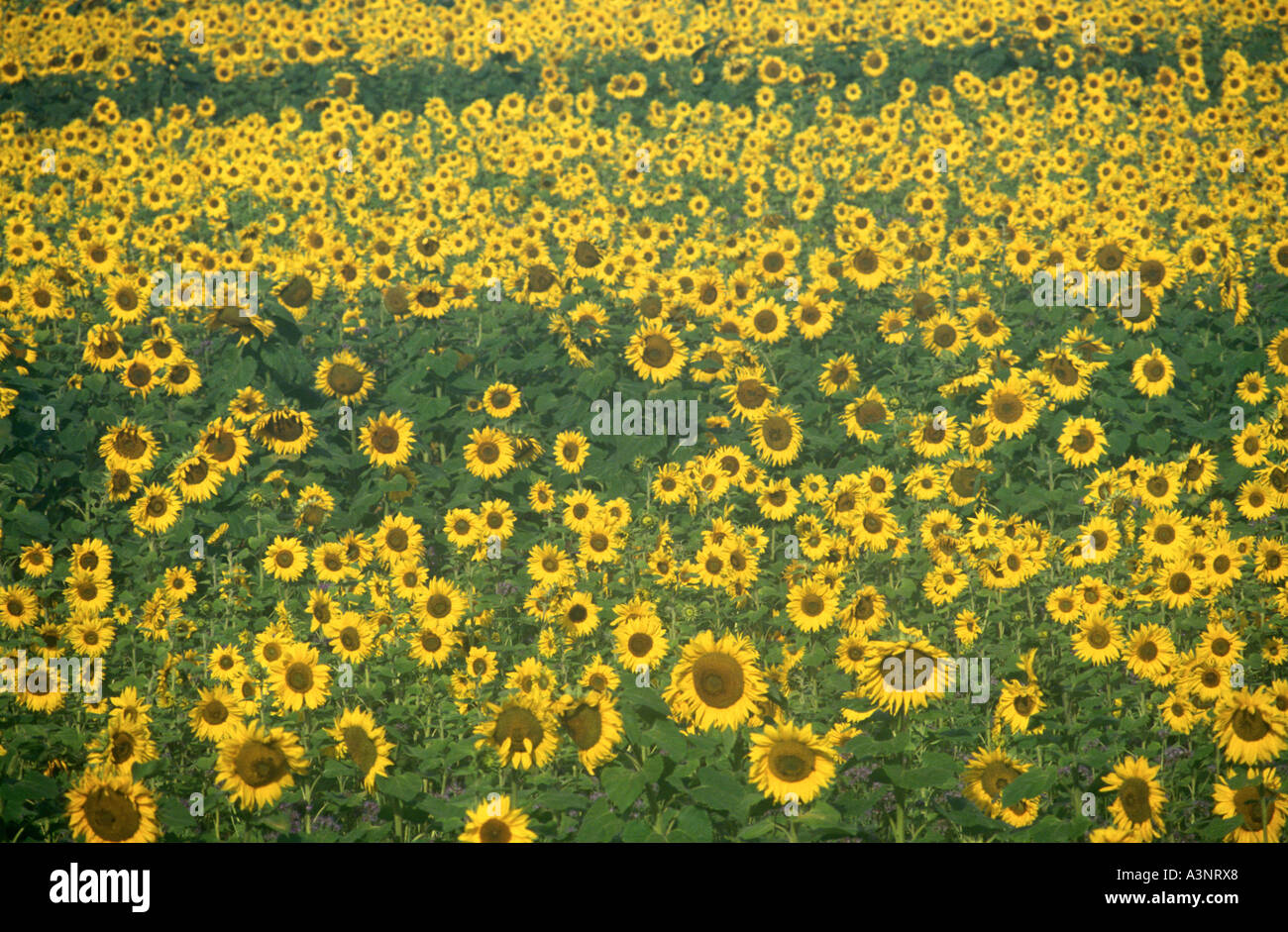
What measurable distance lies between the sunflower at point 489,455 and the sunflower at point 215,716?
7.26 ft

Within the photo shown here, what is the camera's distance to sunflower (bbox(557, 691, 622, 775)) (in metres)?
4.73

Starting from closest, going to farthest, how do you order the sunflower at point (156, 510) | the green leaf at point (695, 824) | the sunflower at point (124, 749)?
the green leaf at point (695, 824)
the sunflower at point (124, 749)
the sunflower at point (156, 510)

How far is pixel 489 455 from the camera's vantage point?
6.84 meters

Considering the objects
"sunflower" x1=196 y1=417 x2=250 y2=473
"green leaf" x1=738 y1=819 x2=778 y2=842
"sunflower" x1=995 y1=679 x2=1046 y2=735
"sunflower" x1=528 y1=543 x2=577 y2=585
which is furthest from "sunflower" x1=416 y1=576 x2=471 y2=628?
"sunflower" x1=995 y1=679 x2=1046 y2=735

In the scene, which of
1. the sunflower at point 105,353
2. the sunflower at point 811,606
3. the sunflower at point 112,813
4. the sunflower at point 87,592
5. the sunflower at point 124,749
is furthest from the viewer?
the sunflower at point 105,353

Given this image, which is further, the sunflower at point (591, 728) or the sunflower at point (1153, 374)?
the sunflower at point (1153, 374)

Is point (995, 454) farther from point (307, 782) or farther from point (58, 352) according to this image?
point (58, 352)

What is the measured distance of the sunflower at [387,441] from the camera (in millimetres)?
6801

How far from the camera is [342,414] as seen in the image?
7086 millimetres

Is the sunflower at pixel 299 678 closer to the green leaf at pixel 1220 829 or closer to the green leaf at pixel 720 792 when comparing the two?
the green leaf at pixel 720 792

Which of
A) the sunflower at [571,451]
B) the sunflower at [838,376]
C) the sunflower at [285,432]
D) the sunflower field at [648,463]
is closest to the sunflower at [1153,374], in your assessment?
the sunflower field at [648,463]

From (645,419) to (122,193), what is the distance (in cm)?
569

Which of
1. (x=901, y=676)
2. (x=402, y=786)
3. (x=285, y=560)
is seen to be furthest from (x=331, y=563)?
(x=901, y=676)

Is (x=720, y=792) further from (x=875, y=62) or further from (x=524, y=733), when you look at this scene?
(x=875, y=62)
